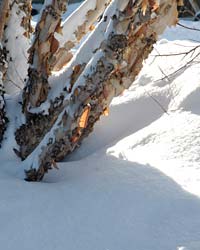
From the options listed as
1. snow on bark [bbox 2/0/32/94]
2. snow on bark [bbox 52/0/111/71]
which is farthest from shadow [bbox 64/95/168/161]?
snow on bark [bbox 2/0/32/94]

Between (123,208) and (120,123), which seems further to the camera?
(120,123)

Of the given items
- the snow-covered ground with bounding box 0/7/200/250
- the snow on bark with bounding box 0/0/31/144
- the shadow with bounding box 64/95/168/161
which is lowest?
the shadow with bounding box 64/95/168/161

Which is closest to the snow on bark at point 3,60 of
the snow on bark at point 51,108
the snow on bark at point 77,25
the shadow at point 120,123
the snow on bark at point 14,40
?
the snow on bark at point 14,40

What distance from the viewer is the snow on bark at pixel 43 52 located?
2.67 meters

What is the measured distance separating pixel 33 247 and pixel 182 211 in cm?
61

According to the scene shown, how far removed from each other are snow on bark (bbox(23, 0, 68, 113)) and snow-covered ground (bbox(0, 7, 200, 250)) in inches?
11.2

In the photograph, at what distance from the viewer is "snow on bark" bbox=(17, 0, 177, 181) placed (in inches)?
91.1

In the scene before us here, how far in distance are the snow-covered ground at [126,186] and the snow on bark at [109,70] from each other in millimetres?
160

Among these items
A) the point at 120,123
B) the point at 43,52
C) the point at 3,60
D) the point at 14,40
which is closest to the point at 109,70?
the point at 43,52

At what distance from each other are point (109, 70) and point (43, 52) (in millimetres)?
527

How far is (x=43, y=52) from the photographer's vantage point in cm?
273

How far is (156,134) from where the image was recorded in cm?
270

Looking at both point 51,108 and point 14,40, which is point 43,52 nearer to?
point 51,108

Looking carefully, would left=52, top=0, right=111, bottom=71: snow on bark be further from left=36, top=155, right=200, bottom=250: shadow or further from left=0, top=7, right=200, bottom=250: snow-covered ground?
left=36, top=155, right=200, bottom=250: shadow
